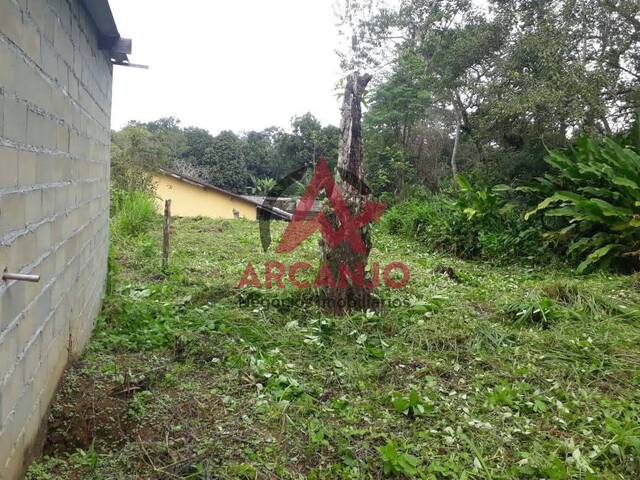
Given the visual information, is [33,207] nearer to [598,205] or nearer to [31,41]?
[31,41]

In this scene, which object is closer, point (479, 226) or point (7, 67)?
point (7, 67)

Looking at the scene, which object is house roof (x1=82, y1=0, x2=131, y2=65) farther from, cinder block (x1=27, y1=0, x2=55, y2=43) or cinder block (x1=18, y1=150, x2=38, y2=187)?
cinder block (x1=18, y1=150, x2=38, y2=187)

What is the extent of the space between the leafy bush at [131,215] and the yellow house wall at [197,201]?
388 inches

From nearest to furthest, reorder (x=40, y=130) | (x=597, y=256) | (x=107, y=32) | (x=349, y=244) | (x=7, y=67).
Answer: (x=7, y=67) → (x=40, y=130) → (x=107, y=32) → (x=349, y=244) → (x=597, y=256)

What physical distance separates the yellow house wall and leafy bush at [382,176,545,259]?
12.5m

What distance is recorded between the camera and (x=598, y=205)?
5.64 metres

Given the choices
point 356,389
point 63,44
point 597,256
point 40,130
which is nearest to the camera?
point 40,130

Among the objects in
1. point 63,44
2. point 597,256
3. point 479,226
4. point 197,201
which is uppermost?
point 63,44

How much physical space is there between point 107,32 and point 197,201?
59.8 feet

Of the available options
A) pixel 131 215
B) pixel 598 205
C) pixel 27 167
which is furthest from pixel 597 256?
pixel 131 215

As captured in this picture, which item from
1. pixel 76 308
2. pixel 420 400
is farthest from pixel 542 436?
pixel 76 308

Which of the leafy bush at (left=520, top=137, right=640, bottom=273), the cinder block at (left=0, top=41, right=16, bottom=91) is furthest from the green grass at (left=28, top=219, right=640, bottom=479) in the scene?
the cinder block at (left=0, top=41, right=16, bottom=91)

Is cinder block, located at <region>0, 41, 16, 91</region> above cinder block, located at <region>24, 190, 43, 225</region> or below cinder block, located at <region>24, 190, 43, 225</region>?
above

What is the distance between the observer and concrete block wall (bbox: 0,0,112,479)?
1472 millimetres
